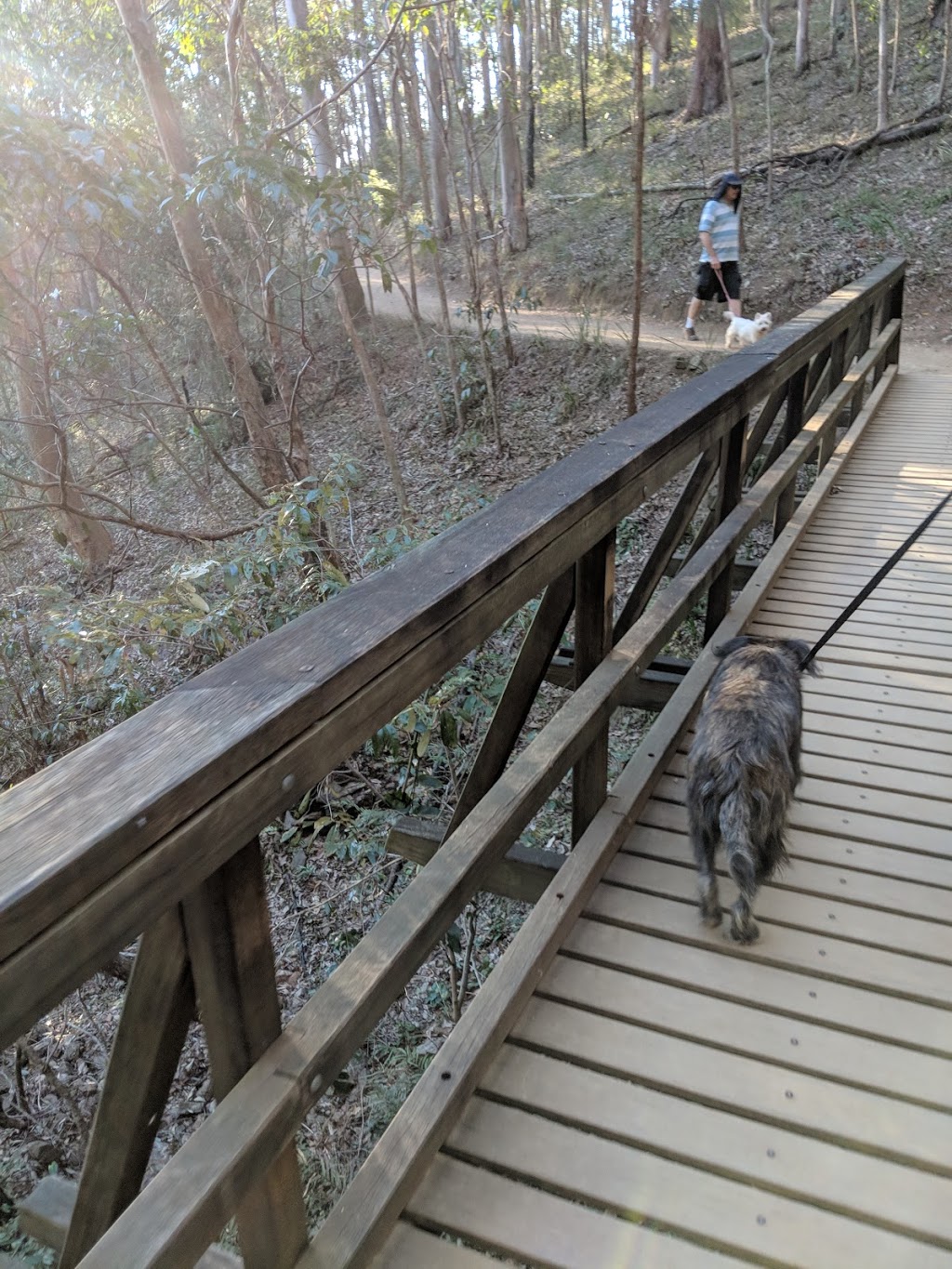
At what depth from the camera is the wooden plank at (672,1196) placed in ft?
4.99

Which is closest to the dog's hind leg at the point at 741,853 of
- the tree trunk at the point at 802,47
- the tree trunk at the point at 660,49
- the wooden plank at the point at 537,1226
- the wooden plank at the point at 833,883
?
the wooden plank at the point at 833,883

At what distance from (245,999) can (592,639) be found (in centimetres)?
151

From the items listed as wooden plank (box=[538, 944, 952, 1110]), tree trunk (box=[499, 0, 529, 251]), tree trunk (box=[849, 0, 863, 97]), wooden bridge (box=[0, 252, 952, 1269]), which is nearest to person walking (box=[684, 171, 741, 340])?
tree trunk (box=[499, 0, 529, 251])

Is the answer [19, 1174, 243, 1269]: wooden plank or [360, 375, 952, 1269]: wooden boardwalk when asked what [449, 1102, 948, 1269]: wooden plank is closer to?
[360, 375, 952, 1269]: wooden boardwalk

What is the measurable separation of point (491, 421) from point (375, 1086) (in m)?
9.98

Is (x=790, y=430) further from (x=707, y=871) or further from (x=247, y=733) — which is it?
(x=247, y=733)

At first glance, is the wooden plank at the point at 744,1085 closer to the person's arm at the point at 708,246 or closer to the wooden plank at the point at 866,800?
the wooden plank at the point at 866,800

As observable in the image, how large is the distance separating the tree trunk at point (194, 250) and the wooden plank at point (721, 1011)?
21.9 ft

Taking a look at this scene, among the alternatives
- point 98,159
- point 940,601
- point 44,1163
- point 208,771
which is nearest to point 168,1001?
point 208,771

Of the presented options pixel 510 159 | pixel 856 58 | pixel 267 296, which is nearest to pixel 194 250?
pixel 267 296

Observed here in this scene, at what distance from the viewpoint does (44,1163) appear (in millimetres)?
3898

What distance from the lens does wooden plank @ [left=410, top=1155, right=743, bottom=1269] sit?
59.8 inches

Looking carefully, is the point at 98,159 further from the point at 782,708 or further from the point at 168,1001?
the point at 168,1001

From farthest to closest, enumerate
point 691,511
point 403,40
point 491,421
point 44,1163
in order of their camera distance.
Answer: point 491,421
point 403,40
point 44,1163
point 691,511
